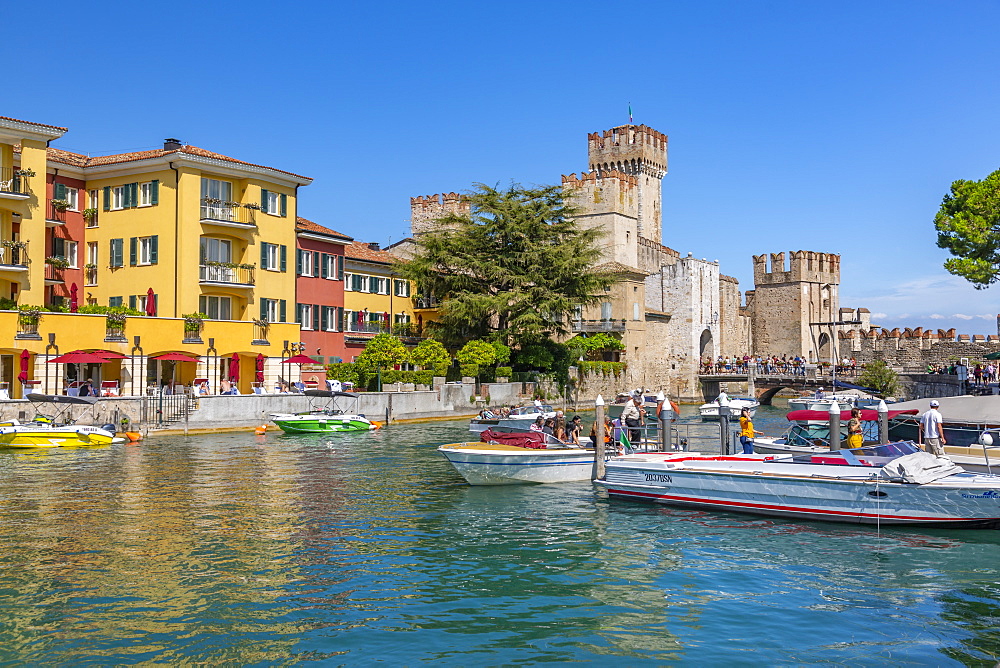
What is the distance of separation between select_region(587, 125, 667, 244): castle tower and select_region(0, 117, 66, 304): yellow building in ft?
194

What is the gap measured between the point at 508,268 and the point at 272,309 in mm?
16099

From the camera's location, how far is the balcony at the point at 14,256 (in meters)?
38.3

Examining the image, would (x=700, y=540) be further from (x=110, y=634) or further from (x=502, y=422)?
(x=502, y=422)

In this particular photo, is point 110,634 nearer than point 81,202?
Yes

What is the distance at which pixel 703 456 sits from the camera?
2130 cm

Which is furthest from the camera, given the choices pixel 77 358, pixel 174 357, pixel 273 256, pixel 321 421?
pixel 273 256

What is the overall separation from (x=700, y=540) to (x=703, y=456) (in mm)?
4402

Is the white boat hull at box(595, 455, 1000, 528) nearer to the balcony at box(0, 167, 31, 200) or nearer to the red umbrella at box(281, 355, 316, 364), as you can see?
the red umbrella at box(281, 355, 316, 364)

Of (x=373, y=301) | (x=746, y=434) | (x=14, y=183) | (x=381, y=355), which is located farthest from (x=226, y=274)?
(x=746, y=434)

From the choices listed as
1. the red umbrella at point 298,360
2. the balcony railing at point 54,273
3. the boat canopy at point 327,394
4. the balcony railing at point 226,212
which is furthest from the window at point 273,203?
the boat canopy at point 327,394

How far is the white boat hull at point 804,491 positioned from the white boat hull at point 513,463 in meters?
2.23

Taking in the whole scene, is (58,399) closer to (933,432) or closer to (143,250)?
(143,250)

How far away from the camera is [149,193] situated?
145ft

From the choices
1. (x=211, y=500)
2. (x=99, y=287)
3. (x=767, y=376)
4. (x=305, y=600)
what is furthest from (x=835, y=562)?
(x=767, y=376)
